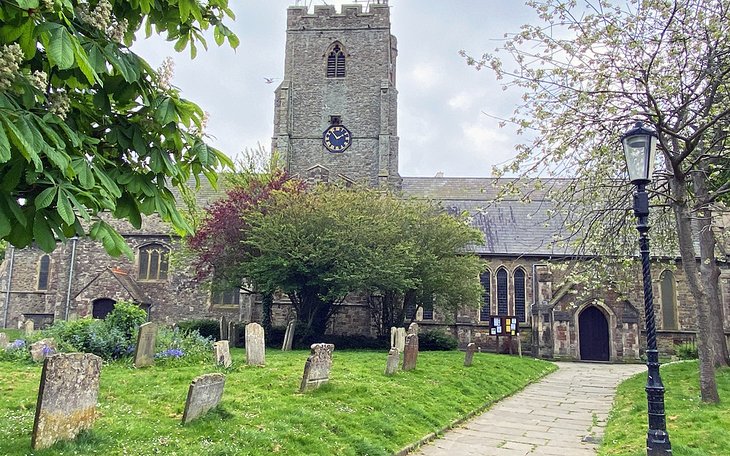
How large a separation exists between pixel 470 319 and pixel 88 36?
26.3 m

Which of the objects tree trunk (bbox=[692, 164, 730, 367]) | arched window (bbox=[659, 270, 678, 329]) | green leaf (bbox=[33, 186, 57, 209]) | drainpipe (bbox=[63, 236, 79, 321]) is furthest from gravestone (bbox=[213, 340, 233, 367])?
arched window (bbox=[659, 270, 678, 329])

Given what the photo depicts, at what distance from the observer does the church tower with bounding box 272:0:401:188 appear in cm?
2991

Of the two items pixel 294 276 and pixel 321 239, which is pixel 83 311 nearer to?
pixel 294 276

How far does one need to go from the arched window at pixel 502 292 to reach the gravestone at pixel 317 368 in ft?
66.0

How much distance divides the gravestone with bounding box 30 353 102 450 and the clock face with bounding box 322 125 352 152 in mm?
24414

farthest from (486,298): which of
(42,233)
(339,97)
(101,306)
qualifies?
(42,233)

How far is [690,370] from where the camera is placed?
50.3ft

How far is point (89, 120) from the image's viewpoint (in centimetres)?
384

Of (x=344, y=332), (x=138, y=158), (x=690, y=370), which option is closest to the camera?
(x=138, y=158)

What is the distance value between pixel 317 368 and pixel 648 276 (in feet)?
17.8

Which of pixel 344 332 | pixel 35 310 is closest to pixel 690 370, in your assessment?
pixel 344 332

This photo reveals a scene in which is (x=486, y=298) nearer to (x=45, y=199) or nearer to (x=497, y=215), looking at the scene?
(x=497, y=215)

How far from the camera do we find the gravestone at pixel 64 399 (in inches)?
232

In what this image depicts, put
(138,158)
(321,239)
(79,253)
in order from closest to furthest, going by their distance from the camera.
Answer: (138,158)
(321,239)
(79,253)
